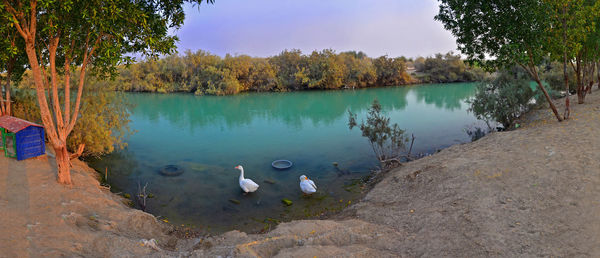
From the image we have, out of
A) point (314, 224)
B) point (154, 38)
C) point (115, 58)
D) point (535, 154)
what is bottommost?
point (314, 224)

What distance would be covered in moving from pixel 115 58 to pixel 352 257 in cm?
672

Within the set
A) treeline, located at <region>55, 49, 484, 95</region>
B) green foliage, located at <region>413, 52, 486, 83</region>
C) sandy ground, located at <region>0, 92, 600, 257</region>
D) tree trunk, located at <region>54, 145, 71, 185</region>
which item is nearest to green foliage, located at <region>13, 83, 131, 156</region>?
sandy ground, located at <region>0, 92, 600, 257</region>

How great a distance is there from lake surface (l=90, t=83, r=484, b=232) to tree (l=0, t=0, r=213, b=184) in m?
3.34

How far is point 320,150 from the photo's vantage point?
610 inches

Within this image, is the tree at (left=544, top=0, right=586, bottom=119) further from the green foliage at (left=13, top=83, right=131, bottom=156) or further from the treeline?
the treeline

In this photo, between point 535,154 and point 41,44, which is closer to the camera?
point 535,154

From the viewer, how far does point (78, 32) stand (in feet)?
26.7

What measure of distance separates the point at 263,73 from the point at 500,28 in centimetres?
4242

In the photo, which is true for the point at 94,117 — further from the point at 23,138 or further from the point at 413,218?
the point at 413,218

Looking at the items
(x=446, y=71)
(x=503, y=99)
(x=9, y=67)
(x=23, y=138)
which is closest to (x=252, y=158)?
(x=23, y=138)

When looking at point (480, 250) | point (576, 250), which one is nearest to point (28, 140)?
point (480, 250)

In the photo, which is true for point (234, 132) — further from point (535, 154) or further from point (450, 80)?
point (450, 80)

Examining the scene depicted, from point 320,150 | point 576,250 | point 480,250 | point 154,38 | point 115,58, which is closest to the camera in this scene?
point 576,250

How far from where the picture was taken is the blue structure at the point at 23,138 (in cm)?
900
